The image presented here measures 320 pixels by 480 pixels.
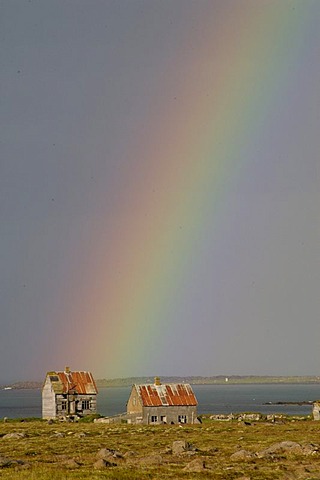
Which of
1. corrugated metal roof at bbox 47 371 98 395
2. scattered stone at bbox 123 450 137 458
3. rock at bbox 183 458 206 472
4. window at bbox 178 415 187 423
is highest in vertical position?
corrugated metal roof at bbox 47 371 98 395

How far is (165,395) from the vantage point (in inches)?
3174

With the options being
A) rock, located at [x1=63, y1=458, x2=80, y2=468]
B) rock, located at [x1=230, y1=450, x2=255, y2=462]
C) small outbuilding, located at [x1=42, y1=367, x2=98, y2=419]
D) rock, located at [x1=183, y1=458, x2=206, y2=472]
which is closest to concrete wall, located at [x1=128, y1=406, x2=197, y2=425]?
small outbuilding, located at [x1=42, y1=367, x2=98, y2=419]

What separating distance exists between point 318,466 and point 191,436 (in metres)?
22.8

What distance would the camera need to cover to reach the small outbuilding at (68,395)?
9219 centimetres

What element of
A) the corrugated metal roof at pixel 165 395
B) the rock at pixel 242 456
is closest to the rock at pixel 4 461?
the rock at pixel 242 456

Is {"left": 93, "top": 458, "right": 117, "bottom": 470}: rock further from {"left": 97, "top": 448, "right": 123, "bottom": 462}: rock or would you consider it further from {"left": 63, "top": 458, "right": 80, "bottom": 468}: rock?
{"left": 97, "top": 448, "right": 123, "bottom": 462}: rock

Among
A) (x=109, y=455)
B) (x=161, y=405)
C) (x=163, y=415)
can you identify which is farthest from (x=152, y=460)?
(x=163, y=415)

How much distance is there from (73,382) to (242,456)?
55.6 metres

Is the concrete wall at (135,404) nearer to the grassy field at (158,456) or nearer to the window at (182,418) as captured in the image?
the window at (182,418)

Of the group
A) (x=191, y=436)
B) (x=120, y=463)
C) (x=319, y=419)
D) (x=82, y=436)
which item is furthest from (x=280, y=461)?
(x=319, y=419)

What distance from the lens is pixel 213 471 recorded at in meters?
35.2

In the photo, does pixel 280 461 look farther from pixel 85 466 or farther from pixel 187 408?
pixel 187 408

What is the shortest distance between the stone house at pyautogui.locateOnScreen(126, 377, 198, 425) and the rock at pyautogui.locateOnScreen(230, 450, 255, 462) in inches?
1508

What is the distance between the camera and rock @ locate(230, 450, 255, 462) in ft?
132
